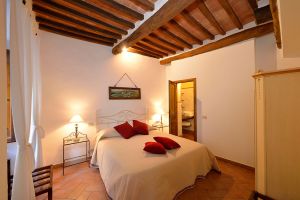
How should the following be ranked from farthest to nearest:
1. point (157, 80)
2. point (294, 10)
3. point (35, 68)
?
point (157, 80), point (35, 68), point (294, 10)

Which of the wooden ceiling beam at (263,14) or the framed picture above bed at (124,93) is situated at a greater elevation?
the wooden ceiling beam at (263,14)

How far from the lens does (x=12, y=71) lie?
1.34 meters

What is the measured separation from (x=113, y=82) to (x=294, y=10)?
11.8 ft

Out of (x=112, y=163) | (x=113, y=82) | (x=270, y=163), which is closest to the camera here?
(x=270, y=163)

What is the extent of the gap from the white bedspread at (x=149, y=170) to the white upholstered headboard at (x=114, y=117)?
1.09m

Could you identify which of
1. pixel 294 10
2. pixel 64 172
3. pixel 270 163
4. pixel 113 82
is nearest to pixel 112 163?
pixel 64 172

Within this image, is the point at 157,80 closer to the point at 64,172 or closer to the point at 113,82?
the point at 113,82

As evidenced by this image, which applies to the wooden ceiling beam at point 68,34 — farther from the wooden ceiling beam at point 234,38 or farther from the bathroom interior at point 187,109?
the bathroom interior at point 187,109

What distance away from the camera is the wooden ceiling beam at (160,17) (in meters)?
2.06

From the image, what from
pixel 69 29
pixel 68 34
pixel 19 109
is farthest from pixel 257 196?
pixel 68 34

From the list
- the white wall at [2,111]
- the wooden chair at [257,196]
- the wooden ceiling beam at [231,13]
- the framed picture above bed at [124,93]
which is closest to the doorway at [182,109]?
the framed picture above bed at [124,93]

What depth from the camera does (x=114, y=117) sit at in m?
4.06

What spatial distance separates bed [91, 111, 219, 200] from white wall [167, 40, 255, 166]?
0.85 meters

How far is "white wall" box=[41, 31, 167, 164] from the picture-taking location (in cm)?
312
